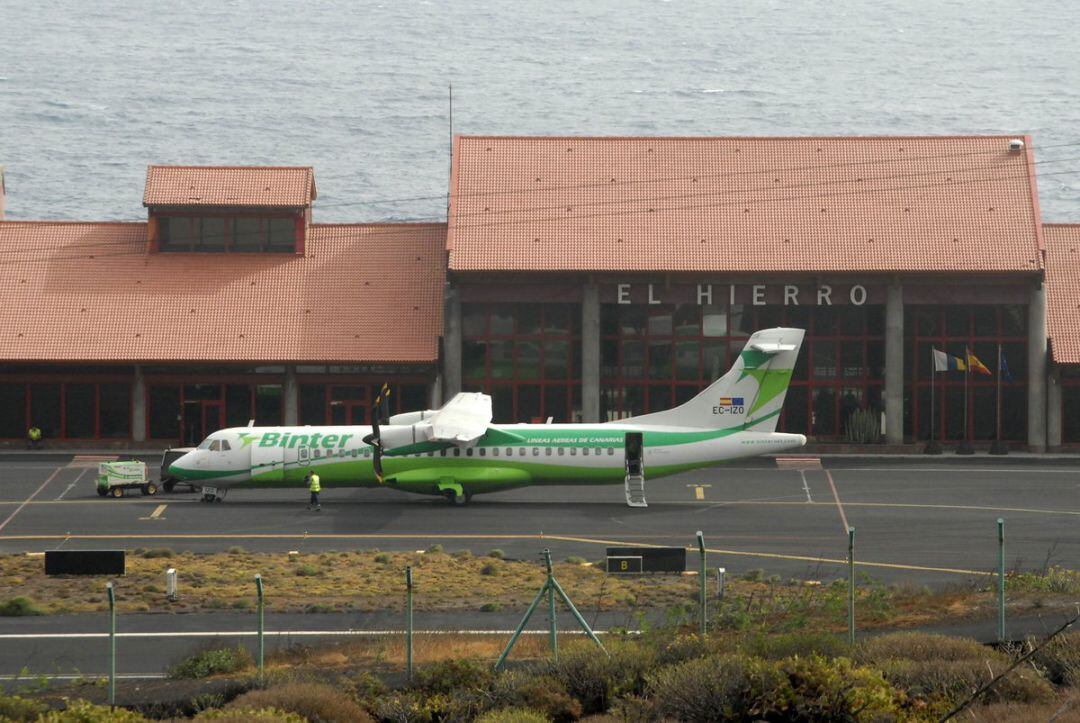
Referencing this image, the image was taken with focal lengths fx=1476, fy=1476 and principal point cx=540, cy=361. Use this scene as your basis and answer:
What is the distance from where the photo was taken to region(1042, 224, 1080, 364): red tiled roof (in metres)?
70.5

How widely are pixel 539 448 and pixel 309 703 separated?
31.9 metres

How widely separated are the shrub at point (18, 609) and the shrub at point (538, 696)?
15.6m

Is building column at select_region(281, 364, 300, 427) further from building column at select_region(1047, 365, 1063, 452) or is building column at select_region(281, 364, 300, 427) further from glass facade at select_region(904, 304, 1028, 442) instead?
building column at select_region(1047, 365, 1063, 452)

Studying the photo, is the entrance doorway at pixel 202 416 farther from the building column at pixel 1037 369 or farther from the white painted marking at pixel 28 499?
the building column at pixel 1037 369

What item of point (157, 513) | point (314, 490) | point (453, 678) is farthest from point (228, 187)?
point (453, 678)

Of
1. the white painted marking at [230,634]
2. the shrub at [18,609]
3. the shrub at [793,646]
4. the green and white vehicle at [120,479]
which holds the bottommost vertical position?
the white painted marking at [230,634]

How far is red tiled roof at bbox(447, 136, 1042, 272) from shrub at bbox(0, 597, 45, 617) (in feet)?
125

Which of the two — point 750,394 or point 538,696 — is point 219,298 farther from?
point 538,696

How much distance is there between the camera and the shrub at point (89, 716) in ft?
69.0

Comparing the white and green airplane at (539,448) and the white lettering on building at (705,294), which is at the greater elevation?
the white lettering on building at (705,294)

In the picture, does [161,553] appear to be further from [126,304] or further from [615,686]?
[126,304]

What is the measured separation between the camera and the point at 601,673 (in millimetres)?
23828

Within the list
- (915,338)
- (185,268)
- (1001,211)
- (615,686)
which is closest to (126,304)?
(185,268)

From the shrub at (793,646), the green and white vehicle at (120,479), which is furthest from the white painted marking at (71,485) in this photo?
the shrub at (793,646)
